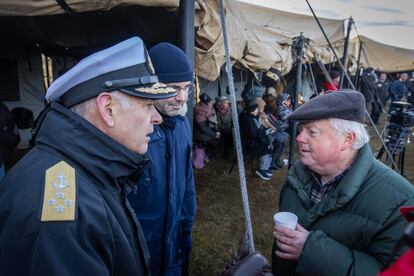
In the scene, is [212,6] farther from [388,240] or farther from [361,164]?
[388,240]

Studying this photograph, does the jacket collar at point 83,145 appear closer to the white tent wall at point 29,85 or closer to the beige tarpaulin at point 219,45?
the beige tarpaulin at point 219,45

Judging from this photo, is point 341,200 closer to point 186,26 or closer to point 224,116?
point 186,26

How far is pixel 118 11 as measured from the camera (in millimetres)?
3537

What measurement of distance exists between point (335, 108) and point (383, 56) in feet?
52.9

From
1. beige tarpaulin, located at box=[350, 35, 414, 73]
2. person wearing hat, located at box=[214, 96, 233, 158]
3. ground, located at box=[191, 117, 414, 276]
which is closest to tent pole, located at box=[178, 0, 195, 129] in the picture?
ground, located at box=[191, 117, 414, 276]

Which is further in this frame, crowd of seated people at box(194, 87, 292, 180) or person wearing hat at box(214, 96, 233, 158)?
person wearing hat at box(214, 96, 233, 158)

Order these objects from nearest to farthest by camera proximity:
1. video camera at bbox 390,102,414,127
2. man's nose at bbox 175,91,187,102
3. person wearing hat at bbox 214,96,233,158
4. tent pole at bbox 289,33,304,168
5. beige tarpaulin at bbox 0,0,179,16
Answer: man's nose at bbox 175,91,187,102
beige tarpaulin at bbox 0,0,179,16
video camera at bbox 390,102,414,127
tent pole at bbox 289,33,304,168
person wearing hat at bbox 214,96,233,158

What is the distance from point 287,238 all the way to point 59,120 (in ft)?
3.87

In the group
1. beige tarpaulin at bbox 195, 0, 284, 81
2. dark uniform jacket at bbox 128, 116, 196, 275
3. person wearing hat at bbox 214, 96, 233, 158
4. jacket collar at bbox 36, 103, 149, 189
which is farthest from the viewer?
person wearing hat at bbox 214, 96, 233, 158

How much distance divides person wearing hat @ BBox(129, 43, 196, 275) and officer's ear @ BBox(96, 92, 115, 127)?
78 cm

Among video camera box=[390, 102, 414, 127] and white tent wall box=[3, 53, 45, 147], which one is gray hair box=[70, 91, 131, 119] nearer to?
video camera box=[390, 102, 414, 127]

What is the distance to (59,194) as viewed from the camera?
0.89 meters

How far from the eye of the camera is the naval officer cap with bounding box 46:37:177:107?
1.06 m

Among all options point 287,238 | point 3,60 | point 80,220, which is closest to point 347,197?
point 287,238
